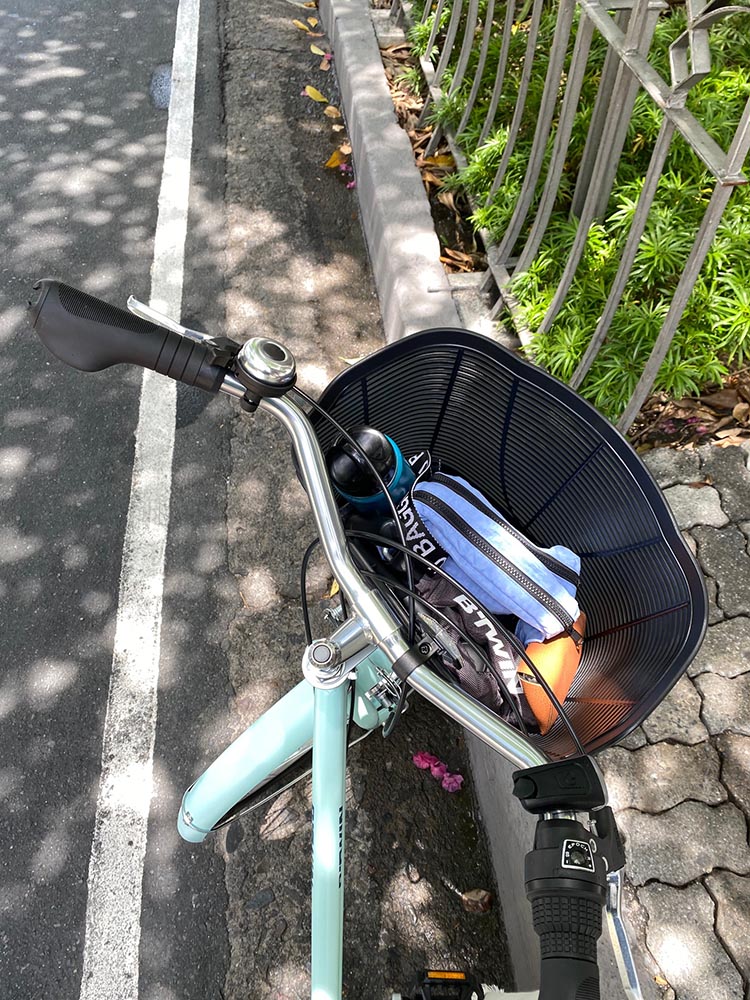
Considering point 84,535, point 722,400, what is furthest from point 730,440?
point 84,535

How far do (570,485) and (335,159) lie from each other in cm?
375

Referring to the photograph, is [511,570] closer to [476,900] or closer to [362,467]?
[362,467]

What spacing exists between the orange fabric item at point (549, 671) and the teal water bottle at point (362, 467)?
17.2 inches

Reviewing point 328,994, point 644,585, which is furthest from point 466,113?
point 328,994

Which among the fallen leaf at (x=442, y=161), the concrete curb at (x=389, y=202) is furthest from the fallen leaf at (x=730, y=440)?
the fallen leaf at (x=442, y=161)

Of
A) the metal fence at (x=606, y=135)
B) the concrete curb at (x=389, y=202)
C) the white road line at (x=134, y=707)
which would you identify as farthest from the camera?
the concrete curb at (x=389, y=202)

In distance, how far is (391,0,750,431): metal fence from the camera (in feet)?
6.73

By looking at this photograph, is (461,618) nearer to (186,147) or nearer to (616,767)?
(616,767)

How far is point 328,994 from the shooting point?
4.80 feet

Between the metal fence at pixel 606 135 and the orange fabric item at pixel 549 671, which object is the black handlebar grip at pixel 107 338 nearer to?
the orange fabric item at pixel 549 671

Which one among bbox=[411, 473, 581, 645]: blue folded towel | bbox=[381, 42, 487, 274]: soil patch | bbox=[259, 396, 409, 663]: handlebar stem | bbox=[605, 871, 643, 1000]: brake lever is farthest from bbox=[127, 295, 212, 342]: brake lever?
bbox=[381, 42, 487, 274]: soil patch

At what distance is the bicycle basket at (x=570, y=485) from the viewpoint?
1400mm

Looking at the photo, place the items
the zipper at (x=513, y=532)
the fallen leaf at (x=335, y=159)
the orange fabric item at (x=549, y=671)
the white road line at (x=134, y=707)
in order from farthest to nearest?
the fallen leaf at (x=335, y=159), the white road line at (x=134, y=707), the zipper at (x=513, y=532), the orange fabric item at (x=549, y=671)

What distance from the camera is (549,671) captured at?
1544mm
